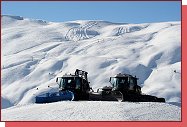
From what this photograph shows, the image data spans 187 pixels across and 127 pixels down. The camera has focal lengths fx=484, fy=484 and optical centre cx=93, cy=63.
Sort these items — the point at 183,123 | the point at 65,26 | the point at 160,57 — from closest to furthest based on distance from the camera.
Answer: the point at 183,123
the point at 160,57
the point at 65,26

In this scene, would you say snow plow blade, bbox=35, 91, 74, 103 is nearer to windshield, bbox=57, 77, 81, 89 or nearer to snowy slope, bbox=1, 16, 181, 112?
windshield, bbox=57, 77, 81, 89

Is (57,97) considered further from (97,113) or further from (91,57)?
(91,57)

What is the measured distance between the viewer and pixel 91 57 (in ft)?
303

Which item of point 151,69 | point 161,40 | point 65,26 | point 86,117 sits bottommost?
point 86,117

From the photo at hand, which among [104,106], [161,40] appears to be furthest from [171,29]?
[104,106]

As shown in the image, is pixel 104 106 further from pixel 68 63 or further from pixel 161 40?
pixel 161 40

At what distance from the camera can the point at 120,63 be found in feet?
281

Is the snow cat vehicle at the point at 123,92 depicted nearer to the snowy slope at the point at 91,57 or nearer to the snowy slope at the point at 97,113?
the snowy slope at the point at 97,113

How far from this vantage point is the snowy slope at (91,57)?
7502 centimetres

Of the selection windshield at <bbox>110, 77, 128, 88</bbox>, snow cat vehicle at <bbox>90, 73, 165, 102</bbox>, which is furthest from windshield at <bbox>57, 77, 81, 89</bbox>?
windshield at <bbox>110, 77, 128, 88</bbox>

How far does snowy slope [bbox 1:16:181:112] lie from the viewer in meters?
75.0

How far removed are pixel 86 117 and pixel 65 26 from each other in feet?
446

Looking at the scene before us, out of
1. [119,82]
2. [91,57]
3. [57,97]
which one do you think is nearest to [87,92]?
[119,82]

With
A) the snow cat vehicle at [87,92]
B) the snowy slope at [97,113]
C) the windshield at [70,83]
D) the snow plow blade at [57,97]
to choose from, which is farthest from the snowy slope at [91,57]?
the snowy slope at [97,113]
